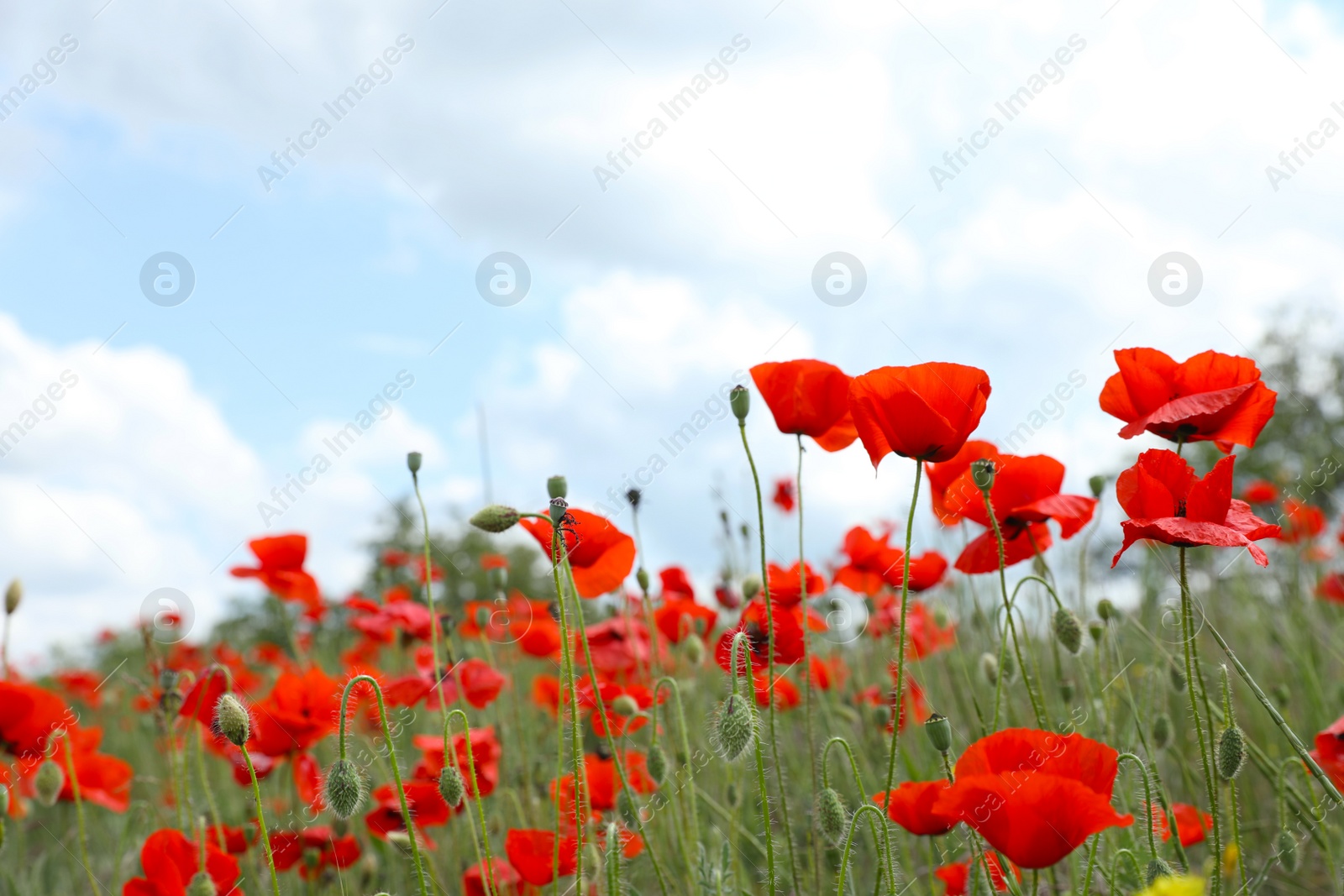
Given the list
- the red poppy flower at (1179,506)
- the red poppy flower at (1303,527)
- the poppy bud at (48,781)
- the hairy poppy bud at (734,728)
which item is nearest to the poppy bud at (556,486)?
the hairy poppy bud at (734,728)

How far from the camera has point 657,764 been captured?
167 cm

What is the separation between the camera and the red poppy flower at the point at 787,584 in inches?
82.6

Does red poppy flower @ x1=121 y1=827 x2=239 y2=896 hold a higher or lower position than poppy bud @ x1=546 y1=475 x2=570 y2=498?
lower

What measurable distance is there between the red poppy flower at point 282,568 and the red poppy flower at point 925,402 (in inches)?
65.4

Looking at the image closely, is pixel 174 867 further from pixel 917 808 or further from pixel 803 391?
pixel 803 391

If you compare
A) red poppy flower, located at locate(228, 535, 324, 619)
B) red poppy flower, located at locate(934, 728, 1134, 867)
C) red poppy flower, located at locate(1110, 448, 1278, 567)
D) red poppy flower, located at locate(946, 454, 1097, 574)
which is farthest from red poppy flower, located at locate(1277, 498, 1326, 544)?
red poppy flower, located at locate(228, 535, 324, 619)

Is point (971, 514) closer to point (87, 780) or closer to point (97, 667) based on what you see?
point (87, 780)

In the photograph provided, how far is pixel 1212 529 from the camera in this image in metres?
1.21

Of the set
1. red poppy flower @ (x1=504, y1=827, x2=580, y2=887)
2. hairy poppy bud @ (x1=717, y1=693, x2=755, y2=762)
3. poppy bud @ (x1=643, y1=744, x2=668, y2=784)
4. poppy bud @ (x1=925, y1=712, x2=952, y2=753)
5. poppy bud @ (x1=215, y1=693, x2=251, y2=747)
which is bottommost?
red poppy flower @ (x1=504, y1=827, x2=580, y2=887)

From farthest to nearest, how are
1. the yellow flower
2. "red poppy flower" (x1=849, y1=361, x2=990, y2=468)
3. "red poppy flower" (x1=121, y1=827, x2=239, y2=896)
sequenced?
"red poppy flower" (x1=121, y1=827, x2=239, y2=896) → "red poppy flower" (x1=849, y1=361, x2=990, y2=468) → the yellow flower

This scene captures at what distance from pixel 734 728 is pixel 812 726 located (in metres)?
0.58

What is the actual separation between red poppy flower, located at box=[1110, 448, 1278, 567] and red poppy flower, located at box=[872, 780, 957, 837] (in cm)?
43

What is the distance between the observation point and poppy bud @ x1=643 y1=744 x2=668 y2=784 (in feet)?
5.42

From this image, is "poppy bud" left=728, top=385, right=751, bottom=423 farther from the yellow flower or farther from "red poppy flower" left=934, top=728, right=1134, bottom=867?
the yellow flower
